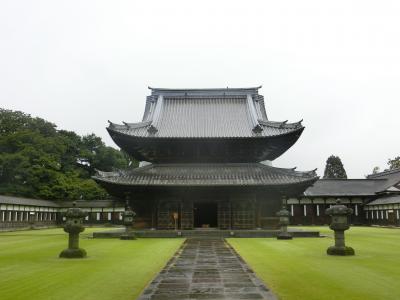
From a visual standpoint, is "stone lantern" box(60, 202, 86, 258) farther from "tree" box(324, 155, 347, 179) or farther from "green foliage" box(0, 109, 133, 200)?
"tree" box(324, 155, 347, 179)

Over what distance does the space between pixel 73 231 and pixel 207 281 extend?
25.9ft

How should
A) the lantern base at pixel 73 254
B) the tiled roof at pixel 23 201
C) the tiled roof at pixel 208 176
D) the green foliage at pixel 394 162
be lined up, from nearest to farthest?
the lantern base at pixel 73 254
the tiled roof at pixel 208 176
the tiled roof at pixel 23 201
the green foliage at pixel 394 162

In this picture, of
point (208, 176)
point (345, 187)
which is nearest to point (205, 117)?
point (208, 176)

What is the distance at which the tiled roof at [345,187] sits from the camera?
59.2 meters

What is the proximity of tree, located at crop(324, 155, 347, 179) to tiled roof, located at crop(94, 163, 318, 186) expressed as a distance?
5941 cm

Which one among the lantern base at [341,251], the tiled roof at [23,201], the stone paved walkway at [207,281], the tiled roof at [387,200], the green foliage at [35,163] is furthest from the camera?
the green foliage at [35,163]

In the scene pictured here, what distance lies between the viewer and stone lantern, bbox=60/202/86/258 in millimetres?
16781

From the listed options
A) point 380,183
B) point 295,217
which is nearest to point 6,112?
point 295,217

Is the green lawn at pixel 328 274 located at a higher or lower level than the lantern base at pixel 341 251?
lower

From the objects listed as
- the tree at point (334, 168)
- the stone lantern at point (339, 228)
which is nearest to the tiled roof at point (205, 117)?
the stone lantern at point (339, 228)

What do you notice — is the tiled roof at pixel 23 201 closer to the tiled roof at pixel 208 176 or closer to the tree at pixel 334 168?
the tiled roof at pixel 208 176

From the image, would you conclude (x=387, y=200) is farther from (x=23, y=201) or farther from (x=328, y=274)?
(x=23, y=201)

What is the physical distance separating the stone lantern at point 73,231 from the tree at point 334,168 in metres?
79.7

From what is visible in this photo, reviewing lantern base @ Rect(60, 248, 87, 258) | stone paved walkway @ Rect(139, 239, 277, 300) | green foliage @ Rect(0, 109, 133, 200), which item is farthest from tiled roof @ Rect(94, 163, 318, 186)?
green foliage @ Rect(0, 109, 133, 200)
